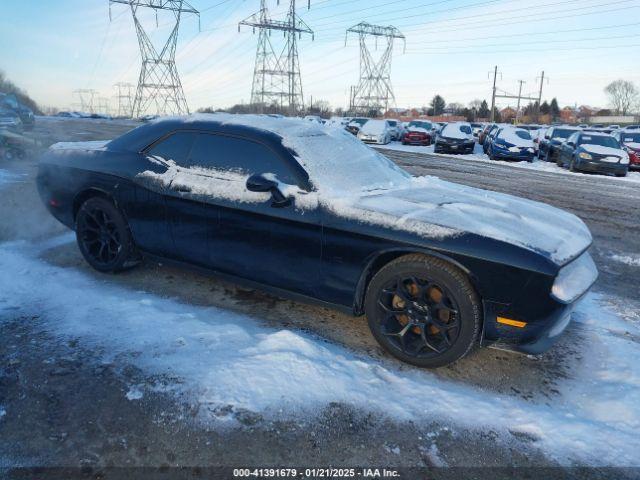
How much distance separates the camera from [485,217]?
2902 millimetres

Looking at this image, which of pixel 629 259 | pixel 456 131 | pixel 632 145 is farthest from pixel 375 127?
pixel 629 259

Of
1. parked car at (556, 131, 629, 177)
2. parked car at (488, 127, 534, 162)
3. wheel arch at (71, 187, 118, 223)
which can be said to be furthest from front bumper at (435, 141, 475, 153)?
wheel arch at (71, 187, 118, 223)

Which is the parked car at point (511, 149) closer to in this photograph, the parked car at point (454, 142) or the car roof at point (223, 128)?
the parked car at point (454, 142)

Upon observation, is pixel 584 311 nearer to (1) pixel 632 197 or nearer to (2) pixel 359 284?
(2) pixel 359 284

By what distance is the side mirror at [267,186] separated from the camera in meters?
3.00

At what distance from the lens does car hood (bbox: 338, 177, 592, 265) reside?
8.67 ft

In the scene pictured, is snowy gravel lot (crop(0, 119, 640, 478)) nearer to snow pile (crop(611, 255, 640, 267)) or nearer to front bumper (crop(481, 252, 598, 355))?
front bumper (crop(481, 252, 598, 355))

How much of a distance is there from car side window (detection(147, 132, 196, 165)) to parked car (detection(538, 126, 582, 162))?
18.8 meters

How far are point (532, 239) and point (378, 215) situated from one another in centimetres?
94

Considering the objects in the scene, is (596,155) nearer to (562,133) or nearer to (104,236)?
(562,133)

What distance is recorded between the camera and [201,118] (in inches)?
148

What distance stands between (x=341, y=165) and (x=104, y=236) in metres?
2.29

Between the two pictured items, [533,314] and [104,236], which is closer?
[533,314]

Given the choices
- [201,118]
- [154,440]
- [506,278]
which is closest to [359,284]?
[506,278]
